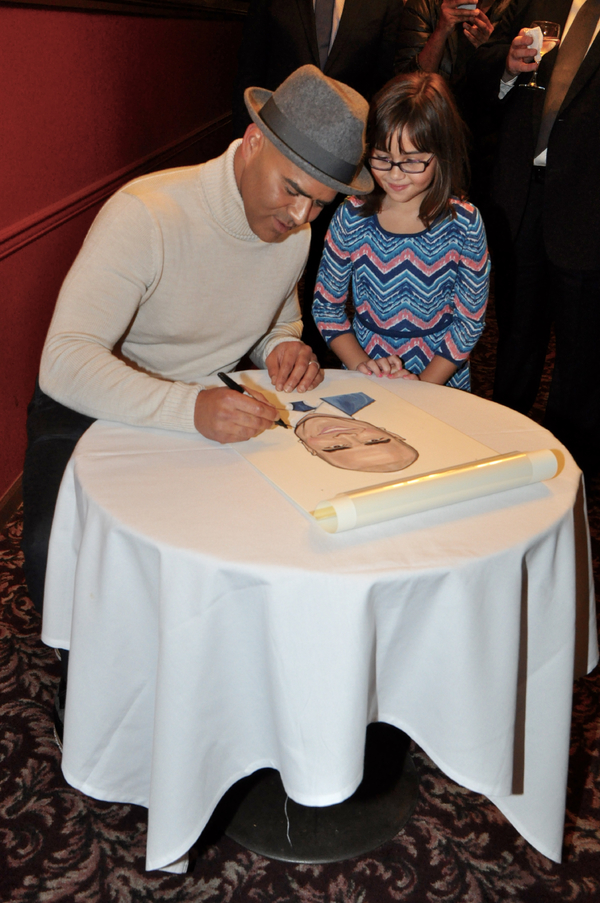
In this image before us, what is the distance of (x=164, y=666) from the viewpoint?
0.96 m

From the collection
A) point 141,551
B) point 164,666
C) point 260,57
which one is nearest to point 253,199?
point 141,551

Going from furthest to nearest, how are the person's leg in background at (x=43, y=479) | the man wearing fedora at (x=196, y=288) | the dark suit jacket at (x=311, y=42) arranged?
the dark suit jacket at (x=311, y=42), the person's leg in background at (x=43, y=479), the man wearing fedora at (x=196, y=288)

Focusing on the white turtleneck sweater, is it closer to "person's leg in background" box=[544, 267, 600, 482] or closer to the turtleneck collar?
the turtleneck collar

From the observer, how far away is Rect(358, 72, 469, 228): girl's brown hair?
5.34 feet

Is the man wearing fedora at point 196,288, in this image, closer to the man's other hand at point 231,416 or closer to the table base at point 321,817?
the man's other hand at point 231,416

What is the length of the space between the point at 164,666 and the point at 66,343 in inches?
25.7

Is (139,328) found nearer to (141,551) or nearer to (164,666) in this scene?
(141,551)

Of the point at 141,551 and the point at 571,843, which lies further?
the point at 571,843

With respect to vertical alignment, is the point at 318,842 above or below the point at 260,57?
below

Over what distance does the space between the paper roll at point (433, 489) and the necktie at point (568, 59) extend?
60.2 inches

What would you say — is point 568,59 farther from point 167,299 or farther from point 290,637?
point 290,637

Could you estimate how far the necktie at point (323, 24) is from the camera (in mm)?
2705

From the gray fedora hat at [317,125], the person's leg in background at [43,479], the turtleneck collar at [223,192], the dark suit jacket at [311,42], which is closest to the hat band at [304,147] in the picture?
the gray fedora hat at [317,125]

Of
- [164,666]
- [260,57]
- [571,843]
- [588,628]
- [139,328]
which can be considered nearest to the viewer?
[164,666]
